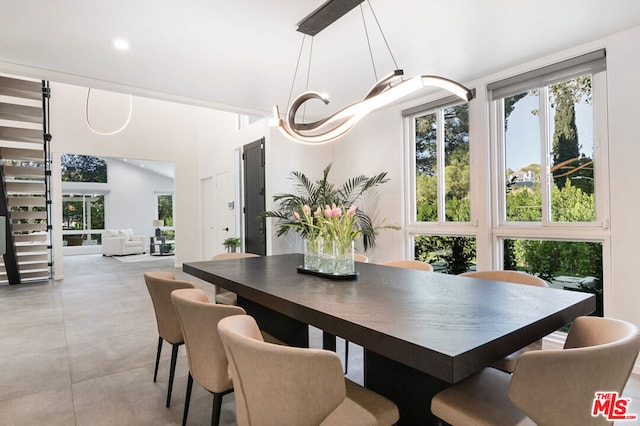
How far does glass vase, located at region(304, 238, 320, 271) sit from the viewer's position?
7.80ft

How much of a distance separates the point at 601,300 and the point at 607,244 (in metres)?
0.53

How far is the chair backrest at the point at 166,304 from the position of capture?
84.3 inches

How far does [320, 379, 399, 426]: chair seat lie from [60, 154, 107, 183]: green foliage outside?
1406 cm

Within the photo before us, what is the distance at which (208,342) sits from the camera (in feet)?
5.16

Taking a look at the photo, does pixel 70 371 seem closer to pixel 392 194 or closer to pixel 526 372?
pixel 526 372

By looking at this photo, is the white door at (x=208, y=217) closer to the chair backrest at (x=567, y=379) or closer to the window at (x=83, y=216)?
the window at (x=83, y=216)

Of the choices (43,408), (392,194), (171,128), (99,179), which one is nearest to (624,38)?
(392,194)

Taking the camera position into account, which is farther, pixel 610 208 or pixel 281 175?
pixel 281 175

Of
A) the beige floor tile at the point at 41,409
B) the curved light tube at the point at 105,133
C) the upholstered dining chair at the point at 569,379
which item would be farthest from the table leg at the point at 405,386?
the curved light tube at the point at 105,133

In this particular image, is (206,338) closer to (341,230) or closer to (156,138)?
(341,230)

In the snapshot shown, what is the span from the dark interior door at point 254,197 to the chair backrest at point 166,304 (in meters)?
3.01

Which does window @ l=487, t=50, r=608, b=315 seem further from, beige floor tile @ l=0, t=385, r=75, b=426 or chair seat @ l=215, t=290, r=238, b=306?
beige floor tile @ l=0, t=385, r=75, b=426

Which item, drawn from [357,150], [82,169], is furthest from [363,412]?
[82,169]

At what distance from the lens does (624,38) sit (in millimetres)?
2770
